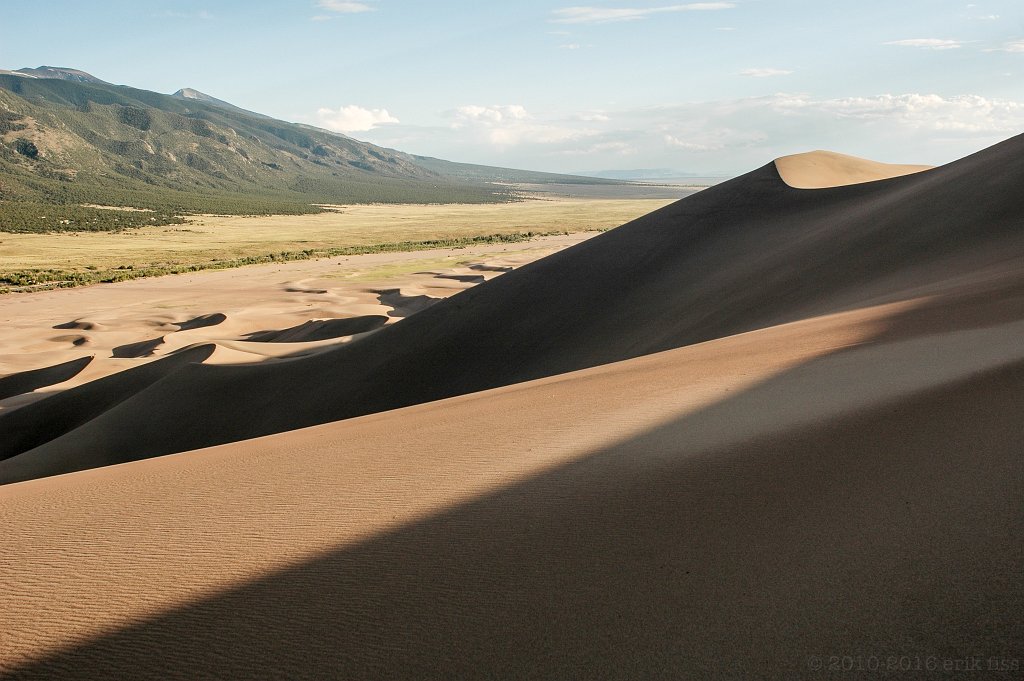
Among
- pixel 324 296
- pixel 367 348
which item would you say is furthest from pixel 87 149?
pixel 367 348

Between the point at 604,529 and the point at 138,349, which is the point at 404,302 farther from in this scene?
the point at 604,529

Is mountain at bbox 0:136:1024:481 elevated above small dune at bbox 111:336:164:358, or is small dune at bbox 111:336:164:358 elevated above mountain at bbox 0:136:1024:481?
mountain at bbox 0:136:1024:481

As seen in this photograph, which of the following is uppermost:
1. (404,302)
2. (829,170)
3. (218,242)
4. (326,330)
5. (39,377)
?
(829,170)

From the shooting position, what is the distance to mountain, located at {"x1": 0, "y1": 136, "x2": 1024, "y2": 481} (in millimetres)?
12648

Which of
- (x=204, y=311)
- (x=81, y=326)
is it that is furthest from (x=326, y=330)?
(x=204, y=311)

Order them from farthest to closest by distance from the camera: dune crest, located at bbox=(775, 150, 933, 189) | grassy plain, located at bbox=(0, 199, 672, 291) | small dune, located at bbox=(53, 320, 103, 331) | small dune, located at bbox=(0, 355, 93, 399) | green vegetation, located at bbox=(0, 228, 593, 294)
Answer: grassy plain, located at bbox=(0, 199, 672, 291) < green vegetation, located at bbox=(0, 228, 593, 294) < small dune, located at bbox=(53, 320, 103, 331) < dune crest, located at bbox=(775, 150, 933, 189) < small dune, located at bbox=(0, 355, 93, 399)

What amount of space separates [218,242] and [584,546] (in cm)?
8754

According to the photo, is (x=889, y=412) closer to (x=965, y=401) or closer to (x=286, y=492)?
(x=965, y=401)

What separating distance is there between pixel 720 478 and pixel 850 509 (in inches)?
31.3

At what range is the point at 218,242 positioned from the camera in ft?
278

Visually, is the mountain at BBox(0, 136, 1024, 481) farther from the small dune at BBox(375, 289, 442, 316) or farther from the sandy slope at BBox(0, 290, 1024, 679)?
the small dune at BBox(375, 289, 442, 316)

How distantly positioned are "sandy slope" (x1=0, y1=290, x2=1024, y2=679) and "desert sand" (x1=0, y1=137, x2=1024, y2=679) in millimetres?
16

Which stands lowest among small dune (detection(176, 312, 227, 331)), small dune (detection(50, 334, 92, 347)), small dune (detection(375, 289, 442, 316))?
small dune (detection(50, 334, 92, 347))

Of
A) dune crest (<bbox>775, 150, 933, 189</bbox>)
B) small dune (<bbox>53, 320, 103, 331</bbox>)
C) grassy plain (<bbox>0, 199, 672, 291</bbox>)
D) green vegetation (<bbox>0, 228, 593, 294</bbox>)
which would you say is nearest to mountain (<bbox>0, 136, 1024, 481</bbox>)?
dune crest (<bbox>775, 150, 933, 189</bbox>)
